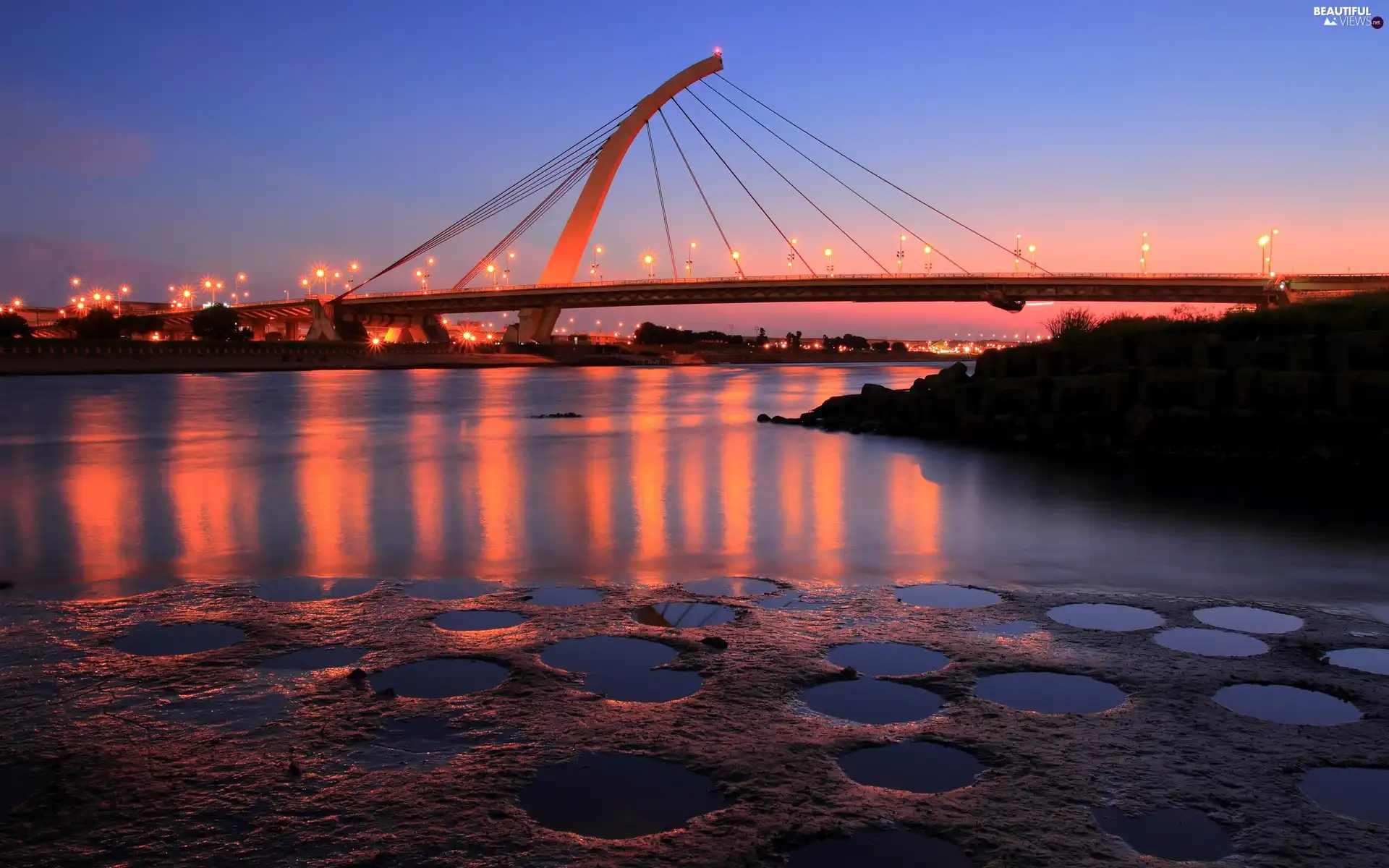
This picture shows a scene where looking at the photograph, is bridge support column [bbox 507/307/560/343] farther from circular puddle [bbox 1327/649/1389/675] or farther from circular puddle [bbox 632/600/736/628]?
circular puddle [bbox 1327/649/1389/675]

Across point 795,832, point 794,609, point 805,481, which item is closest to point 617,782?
point 795,832

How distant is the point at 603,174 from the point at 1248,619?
69.9 metres

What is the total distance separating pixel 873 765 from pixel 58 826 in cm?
246

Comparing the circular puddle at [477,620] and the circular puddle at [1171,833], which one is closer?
the circular puddle at [1171,833]

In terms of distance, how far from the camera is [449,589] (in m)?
6.05

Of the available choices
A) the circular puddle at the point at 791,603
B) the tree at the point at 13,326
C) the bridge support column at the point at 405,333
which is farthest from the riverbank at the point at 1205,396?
the tree at the point at 13,326

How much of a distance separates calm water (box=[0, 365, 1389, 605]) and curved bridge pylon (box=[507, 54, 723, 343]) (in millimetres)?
53757

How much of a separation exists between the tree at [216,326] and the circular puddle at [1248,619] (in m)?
109

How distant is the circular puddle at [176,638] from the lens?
459 centimetres

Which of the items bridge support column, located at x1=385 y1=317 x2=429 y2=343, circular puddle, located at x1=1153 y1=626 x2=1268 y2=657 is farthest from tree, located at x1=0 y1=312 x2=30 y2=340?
circular puddle, located at x1=1153 y1=626 x2=1268 y2=657

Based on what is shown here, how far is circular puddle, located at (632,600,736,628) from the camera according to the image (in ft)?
17.0

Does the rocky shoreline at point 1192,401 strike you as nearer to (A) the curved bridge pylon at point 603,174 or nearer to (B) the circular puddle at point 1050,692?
(B) the circular puddle at point 1050,692

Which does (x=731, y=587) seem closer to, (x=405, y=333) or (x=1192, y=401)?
(x=1192, y=401)

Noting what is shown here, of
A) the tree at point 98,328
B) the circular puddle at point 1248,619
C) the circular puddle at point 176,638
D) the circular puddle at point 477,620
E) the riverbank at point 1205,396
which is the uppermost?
the tree at point 98,328
